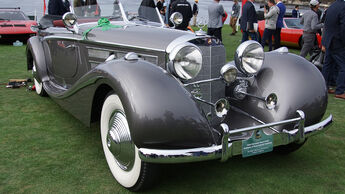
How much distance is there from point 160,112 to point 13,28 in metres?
10.1

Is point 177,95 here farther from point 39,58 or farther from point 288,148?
point 39,58

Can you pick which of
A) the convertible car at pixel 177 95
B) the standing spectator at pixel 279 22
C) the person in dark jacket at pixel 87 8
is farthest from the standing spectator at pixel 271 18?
the person in dark jacket at pixel 87 8

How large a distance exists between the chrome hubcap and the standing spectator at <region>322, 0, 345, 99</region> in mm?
4400

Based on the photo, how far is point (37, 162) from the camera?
121 inches

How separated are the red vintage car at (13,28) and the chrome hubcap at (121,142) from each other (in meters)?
9.34

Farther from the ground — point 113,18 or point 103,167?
point 113,18

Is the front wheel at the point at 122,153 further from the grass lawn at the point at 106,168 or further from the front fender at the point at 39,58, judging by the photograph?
the front fender at the point at 39,58

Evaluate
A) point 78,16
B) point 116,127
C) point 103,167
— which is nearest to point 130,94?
point 116,127

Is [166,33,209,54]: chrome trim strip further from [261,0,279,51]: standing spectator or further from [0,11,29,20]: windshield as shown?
[0,11,29,20]: windshield

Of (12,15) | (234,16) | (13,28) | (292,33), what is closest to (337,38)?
(292,33)

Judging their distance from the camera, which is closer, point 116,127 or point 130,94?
point 130,94

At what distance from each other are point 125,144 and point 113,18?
6.83 ft

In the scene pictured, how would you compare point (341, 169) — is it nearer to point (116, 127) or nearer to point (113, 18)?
point (116, 127)

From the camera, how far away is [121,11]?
160 inches
